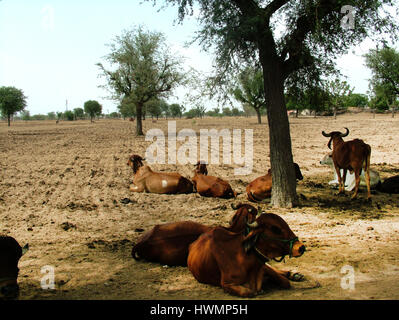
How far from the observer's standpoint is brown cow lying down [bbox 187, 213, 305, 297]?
3822 mm

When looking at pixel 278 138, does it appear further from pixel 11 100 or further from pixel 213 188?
pixel 11 100

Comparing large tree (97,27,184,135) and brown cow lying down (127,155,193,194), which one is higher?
large tree (97,27,184,135)

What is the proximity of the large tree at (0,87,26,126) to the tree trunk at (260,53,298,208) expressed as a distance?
2624 inches

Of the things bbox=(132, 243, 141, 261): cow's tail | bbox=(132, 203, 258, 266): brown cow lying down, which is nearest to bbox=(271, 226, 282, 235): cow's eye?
bbox=(132, 203, 258, 266): brown cow lying down

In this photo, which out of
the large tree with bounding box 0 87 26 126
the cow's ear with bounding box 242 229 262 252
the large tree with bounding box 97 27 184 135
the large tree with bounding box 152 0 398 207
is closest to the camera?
the cow's ear with bounding box 242 229 262 252

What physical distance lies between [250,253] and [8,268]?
243 cm

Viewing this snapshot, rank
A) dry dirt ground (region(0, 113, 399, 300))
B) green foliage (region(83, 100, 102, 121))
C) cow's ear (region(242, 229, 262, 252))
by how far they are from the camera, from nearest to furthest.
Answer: cow's ear (region(242, 229, 262, 252)), dry dirt ground (region(0, 113, 399, 300)), green foliage (region(83, 100, 102, 121))

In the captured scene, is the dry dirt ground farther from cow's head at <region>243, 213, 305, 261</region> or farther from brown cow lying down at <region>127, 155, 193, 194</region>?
cow's head at <region>243, 213, 305, 261</region>

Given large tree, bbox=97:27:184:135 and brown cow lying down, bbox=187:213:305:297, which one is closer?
brown cow lying down, bbox=187:213:305:297

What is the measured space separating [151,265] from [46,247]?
1.89 m

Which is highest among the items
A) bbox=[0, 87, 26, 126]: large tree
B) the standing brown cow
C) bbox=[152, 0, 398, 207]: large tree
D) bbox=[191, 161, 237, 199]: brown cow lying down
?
bbox=[0, 87, 26, 126]: large tree

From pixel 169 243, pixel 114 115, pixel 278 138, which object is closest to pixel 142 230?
pixel 169 243
